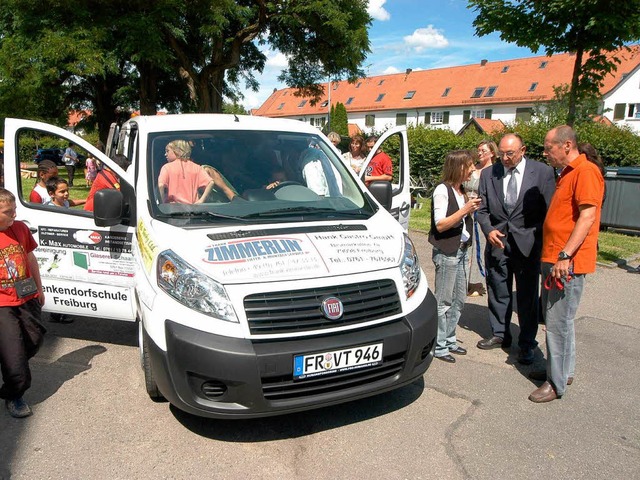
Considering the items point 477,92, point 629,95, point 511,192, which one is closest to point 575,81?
point 511,192

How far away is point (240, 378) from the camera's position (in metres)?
2.89

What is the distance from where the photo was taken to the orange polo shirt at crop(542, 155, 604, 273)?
3615mm

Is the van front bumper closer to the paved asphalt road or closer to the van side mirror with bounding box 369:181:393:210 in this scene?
the paved asphalt road

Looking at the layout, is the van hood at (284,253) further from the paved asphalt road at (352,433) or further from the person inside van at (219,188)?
the paved asphalt road at (352,433)

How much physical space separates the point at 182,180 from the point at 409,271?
5.78 ft

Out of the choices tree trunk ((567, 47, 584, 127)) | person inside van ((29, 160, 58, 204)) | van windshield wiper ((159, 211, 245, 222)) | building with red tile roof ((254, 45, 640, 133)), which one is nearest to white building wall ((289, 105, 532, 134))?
building with red tile roof ((254, 45, 640, 133))

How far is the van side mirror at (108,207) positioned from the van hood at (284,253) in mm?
758

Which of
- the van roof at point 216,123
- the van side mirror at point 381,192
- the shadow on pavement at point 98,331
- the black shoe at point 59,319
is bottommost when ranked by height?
the shadow on pavement at point 98,331

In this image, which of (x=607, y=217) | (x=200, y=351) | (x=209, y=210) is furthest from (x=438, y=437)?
(x=607, y=217)

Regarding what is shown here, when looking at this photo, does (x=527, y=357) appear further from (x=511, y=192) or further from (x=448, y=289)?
(x=511, y=192)

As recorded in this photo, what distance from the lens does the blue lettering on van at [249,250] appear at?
3.10 metres

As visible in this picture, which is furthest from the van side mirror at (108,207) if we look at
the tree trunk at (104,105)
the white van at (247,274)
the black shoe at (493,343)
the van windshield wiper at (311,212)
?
the tree trunk at (104,105)

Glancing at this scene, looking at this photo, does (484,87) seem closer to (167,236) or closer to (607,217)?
(607,217)

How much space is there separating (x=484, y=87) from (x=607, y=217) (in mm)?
55882
